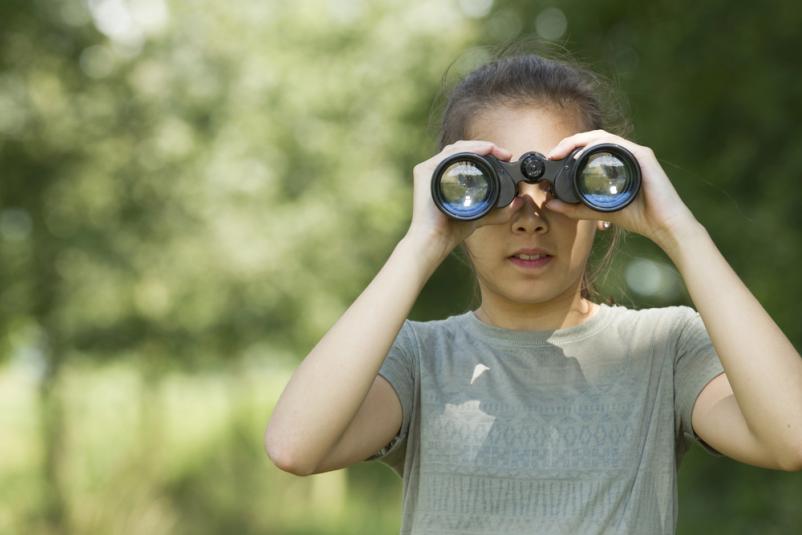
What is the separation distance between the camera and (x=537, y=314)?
7.68ft

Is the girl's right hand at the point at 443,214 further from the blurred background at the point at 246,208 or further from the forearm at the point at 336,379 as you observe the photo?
the blurred background at the point at 246,208

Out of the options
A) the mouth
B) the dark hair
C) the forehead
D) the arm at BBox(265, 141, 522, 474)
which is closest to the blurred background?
the dark hair

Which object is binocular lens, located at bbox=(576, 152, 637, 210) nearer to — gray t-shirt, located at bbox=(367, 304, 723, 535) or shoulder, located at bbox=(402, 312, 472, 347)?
gray t-shirt, located at bbox=(367, 304, 723, 535)

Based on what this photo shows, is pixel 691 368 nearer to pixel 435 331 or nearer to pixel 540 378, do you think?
pixel 540 378

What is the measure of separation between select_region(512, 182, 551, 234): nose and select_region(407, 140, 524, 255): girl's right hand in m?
0.01

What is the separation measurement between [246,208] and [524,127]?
11323 millimetres

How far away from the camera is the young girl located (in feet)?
6.86

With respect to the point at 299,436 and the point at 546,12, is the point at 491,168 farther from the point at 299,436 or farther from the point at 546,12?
the point at 546,12

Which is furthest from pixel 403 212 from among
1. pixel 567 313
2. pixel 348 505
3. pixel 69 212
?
pixel 567 313

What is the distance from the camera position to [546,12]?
31.3 feet

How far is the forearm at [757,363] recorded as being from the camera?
6.61 feet

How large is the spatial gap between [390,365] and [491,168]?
42cm

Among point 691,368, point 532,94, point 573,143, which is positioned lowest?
point 691,368

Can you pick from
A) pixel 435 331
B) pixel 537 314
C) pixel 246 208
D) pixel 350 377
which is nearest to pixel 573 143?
pixel 537 314
